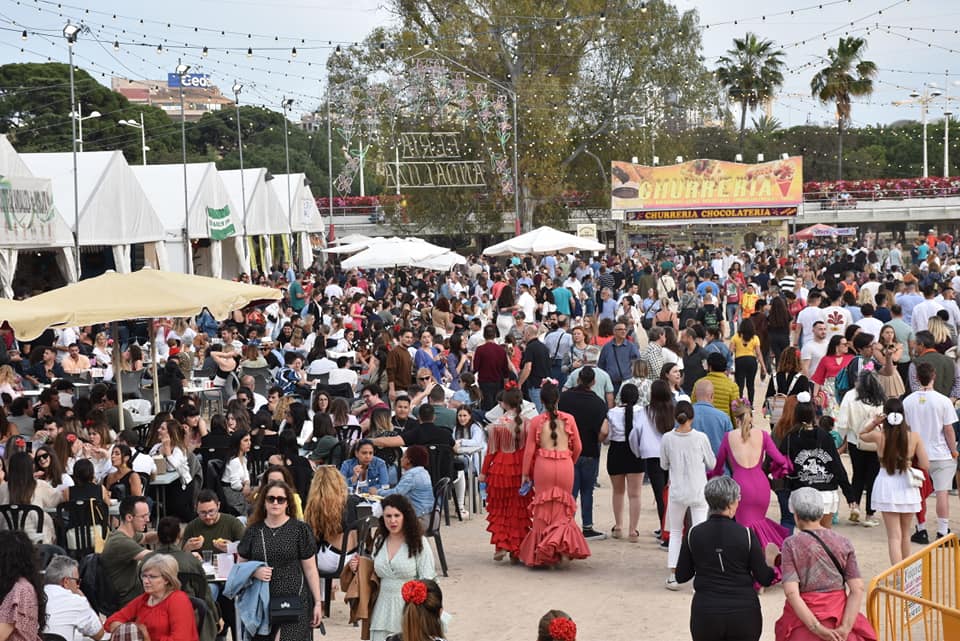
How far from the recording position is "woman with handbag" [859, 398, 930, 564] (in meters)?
8.87

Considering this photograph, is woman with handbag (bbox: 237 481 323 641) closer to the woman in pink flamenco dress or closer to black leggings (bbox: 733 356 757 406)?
the woman in pink flamenco dress

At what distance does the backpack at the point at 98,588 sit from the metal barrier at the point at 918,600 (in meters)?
4.28

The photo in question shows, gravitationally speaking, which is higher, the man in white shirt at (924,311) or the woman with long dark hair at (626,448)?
the man in white shirt at (924,311)

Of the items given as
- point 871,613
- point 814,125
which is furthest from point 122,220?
point 814,125

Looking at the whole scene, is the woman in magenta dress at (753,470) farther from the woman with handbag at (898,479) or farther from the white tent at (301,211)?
the white tent at (301,211)

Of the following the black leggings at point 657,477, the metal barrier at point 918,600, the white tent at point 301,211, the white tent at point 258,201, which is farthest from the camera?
the white tent at point 301,211

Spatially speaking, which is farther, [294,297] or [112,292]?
[294,297]

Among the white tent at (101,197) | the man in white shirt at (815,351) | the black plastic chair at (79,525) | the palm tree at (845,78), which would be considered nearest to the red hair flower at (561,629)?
the black plastic chair at (79,525)

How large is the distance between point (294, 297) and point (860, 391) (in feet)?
55.4

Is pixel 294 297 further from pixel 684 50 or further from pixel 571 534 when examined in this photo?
pixel 684 50

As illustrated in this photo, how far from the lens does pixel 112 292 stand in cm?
1179

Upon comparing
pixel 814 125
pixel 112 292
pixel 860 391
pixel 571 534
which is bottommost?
pixel 571 534

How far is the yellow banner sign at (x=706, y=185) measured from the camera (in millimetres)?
45250

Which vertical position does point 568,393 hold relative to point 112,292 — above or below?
below
